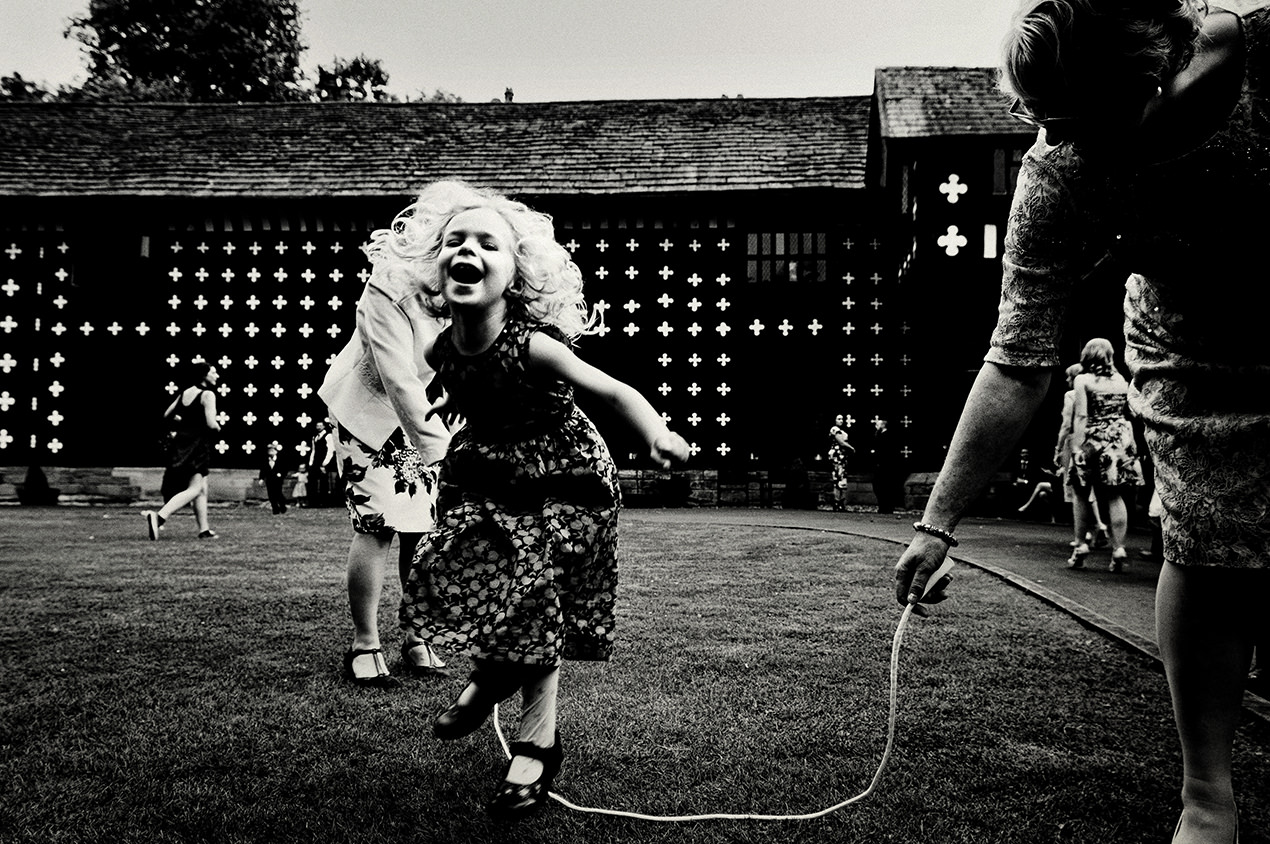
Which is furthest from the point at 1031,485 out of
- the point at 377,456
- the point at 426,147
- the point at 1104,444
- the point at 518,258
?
the point at 518,258

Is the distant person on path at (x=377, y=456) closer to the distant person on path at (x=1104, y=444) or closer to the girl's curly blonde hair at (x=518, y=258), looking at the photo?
the girl's curly blonde hair at (x=518, y=258)

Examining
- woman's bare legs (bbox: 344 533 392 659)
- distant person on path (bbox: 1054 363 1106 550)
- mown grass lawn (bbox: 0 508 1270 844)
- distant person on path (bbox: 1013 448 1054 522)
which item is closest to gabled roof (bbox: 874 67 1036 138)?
distant person on path (bbox: 1013 448 1054 522)

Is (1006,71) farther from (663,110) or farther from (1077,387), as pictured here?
(663,110)

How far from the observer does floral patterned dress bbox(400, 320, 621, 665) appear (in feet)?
7.89

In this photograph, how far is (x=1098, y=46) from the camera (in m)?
1.38

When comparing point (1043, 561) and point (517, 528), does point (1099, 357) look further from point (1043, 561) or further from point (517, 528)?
point (517, 528)

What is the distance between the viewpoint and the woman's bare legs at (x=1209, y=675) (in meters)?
1.67

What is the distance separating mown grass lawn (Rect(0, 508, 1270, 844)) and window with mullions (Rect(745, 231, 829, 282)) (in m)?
11.7

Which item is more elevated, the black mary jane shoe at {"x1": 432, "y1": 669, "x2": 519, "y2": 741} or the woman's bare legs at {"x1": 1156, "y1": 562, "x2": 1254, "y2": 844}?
the woman's bare legs at {"x1": 1156, "y1": 562, "x2": 1254, "y2": 844}

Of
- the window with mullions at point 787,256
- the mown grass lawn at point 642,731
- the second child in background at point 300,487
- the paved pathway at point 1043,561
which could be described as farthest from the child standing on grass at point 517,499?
the second child in background at point 300,487

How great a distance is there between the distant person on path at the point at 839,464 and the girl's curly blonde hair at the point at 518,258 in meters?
13.1

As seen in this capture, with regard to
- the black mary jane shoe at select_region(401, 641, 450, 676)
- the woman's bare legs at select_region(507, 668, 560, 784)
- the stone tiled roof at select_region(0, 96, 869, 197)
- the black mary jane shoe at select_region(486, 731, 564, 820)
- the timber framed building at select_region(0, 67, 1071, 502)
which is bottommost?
the black mary jane shoe at select_region(401, 641, 450, 676)

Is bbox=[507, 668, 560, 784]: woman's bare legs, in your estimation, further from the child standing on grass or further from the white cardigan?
the white cardigan

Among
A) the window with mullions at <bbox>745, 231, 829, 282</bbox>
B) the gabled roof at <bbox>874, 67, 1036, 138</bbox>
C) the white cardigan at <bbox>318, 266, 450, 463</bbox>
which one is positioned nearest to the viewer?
the white cardigan at <bbox>318, 266, 450, 463</bbox>
